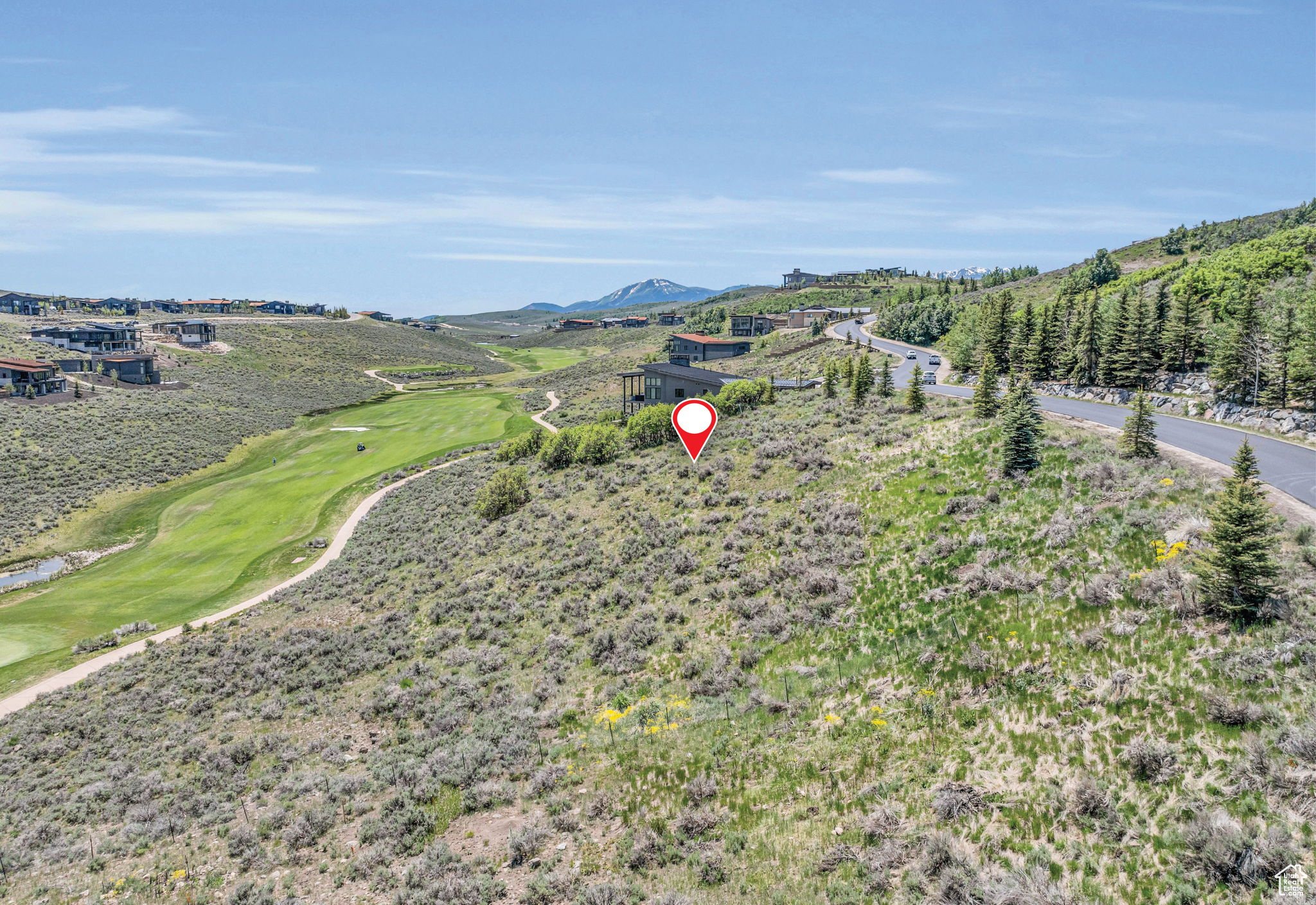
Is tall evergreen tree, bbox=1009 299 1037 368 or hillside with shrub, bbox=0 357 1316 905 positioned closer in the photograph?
hillside with shrub, bbox=0 357 1316 905

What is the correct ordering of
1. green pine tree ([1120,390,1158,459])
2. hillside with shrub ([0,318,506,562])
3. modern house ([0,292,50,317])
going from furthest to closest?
1. modern house ([0,292,50,317])
2. hillside with shrub ([0,318,506,562])
3. green pine tree ([1120,390,1158,459])

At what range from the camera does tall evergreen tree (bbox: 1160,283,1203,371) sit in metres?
45.2

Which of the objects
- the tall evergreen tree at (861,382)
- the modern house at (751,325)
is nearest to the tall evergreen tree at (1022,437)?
the tall evergreen tree at (861,382)

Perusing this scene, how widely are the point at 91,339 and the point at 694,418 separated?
133m

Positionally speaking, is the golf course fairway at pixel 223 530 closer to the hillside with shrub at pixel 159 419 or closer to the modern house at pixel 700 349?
the hillside with shrub at pixel 159 419

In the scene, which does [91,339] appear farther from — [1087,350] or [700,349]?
[1087,350]

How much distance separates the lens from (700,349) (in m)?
111

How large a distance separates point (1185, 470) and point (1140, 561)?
7.85 meters

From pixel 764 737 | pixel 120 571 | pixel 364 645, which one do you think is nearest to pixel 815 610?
pixel 764 737

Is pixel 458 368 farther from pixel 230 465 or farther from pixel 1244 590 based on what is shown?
pixel 1244 590

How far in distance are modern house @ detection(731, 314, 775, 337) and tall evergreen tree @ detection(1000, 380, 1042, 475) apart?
11622 centimetres

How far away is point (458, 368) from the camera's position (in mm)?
157500

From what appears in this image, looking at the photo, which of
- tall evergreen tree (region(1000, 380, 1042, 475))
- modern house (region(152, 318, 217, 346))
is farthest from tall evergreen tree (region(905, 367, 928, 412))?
modern house (region(152, 318, 217, 346))

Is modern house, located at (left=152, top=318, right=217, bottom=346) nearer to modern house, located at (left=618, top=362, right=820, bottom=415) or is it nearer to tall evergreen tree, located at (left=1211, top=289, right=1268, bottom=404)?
modern house, located at (left=618, top=362, right=820, bottom=415)
